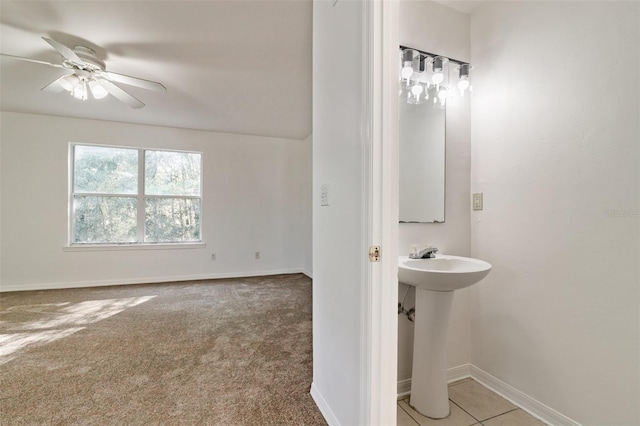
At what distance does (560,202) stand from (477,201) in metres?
0.45

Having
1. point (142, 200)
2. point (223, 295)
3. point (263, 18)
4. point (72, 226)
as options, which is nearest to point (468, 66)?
point (263, 18)

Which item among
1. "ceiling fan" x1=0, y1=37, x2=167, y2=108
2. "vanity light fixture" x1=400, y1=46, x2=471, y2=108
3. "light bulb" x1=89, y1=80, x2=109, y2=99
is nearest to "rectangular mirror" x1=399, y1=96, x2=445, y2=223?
"vanity light fixture" x1=400, y1=46, x2=471, y2=108

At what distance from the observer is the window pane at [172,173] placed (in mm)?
4441

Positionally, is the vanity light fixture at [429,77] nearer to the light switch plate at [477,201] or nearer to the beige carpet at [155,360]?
the light switch plate at [477,201]

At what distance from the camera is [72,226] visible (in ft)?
13.4

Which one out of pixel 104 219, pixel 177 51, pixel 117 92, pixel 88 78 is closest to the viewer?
pixel 177 51

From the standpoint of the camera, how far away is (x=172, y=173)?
179 inches

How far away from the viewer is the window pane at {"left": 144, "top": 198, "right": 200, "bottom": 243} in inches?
175

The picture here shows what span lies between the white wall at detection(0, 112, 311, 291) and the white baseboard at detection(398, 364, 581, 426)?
3.42m

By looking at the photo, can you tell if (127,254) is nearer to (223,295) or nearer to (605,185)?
(223,295)

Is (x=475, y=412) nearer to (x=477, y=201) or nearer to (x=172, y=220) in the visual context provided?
(x=477, y=201)

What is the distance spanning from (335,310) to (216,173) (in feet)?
13.0

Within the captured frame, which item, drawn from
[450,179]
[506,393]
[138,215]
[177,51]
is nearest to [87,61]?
[177,51]

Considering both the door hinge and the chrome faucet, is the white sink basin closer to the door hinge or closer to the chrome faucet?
the chrome faucet
